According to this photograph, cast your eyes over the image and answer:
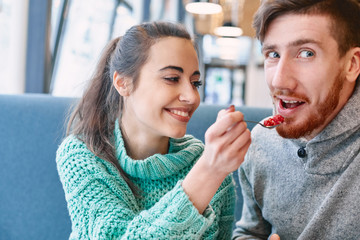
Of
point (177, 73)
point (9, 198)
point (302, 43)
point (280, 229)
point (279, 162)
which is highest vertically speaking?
point (302, 43)

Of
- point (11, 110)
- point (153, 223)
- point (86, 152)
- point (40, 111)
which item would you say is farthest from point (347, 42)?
point (11, 110)

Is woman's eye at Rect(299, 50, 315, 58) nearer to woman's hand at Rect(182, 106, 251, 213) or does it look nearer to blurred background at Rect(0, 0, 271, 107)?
woman's hand at Rect(182, 106, 251, 213)

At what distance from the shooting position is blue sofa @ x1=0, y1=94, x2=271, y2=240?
1.93 meters

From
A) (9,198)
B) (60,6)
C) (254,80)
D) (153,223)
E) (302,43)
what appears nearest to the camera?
(153,223)

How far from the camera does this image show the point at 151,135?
58.8 inches

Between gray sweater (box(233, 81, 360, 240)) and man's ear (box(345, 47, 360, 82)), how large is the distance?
0.05 meters

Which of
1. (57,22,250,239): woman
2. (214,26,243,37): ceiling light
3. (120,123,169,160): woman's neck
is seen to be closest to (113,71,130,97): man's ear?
(57,22,250,239): woman

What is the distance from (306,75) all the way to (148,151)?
0.66 meters

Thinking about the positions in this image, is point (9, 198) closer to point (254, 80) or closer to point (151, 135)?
point (151, 135)

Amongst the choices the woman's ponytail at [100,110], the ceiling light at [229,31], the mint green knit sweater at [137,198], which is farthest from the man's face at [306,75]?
the ceiling light at [229,31]

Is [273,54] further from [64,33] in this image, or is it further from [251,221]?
[64,33]

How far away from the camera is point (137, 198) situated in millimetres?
1434

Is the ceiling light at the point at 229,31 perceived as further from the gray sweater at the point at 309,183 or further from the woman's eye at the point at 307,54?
the woman's eye at the point at 307,54

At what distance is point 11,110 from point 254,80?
38.0ft
